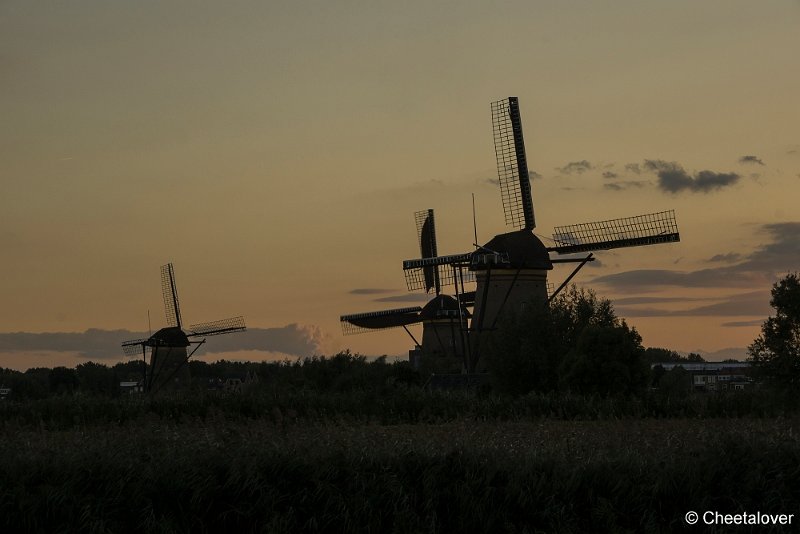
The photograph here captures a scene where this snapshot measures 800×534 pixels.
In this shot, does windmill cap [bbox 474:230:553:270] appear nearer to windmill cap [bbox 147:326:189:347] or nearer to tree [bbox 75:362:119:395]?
windmill cap [bbox 147:326:189:347]

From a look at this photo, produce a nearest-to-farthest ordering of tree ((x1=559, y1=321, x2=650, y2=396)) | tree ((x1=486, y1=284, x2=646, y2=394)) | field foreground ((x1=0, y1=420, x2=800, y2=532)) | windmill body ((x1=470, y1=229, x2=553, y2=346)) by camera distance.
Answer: field foreground ((x1=0, y1=420, x2=800, y2=532))
tree ((x1=559, y1=321, x2=650, y2=396))
tree ((x1=486, y1=284, x2=646, y2=394))
windmill body ((x1=470, y1=229, x2=553, y2=346))

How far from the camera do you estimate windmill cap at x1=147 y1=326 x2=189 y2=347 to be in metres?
85.6

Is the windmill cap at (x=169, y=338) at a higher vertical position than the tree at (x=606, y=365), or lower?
higher

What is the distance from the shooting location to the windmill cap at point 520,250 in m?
58.4

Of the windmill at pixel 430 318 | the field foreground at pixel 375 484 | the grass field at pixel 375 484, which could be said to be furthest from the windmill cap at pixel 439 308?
the field foreground at pixel 375 484

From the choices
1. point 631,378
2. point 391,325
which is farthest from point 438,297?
point 631,378

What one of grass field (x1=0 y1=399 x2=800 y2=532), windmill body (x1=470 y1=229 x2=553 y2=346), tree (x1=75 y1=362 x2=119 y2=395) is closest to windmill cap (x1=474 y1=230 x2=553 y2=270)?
windmill body (x1=470 y1=229 x2=553 y2=346)

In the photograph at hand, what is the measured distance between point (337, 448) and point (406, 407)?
16672mm

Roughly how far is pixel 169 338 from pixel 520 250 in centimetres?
3718

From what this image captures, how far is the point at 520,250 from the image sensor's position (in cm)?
5884

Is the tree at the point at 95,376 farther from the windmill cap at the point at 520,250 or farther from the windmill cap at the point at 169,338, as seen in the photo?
the windmill cap at the point at 520,250

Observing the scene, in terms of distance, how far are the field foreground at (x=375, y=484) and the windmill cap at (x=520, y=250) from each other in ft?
126

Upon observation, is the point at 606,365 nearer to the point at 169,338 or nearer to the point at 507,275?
the point at 507,275

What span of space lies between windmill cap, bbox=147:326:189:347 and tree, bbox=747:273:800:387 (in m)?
50.8
